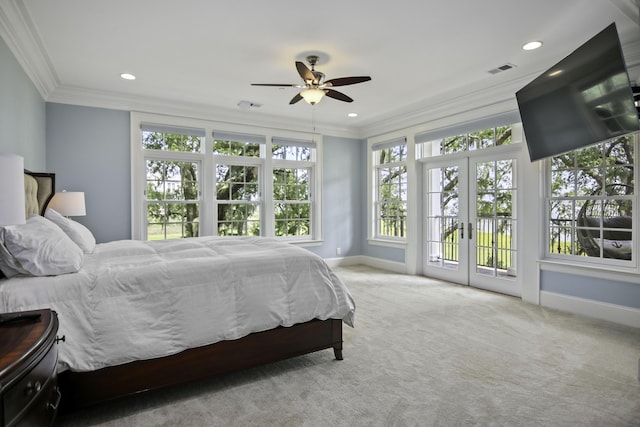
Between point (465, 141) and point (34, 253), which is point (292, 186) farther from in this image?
point (34, 253)

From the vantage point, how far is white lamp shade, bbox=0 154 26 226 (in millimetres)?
1356

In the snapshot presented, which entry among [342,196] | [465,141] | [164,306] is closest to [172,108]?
[342,196]

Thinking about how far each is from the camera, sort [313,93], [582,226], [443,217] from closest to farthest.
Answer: [313,93]
[582,226]
[443,217]

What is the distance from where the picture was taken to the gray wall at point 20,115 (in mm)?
2801

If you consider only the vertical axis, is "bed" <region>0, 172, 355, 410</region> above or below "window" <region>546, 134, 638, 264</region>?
below

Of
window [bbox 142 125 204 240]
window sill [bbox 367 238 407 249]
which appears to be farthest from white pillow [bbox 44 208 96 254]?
window sill [bbox 367 238 407 249]

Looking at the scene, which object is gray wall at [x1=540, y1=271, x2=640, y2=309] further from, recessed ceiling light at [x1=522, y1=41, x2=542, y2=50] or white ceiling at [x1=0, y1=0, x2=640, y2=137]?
recessed ceiling light at [x1=522, y1=41, x2=542, y2=50]

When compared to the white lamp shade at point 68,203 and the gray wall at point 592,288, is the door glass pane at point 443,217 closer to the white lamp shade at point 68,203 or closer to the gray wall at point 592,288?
the gray wall at point 592,288

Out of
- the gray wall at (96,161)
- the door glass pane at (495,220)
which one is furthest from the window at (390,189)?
the gray wall at (96,161)

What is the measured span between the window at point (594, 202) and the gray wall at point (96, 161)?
17.3ft

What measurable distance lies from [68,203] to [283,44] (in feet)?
9.31

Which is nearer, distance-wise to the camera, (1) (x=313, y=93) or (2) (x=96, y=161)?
(1) (x=313, y=93)

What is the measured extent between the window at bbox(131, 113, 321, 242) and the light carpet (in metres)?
2.95

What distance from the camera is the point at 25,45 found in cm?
308
